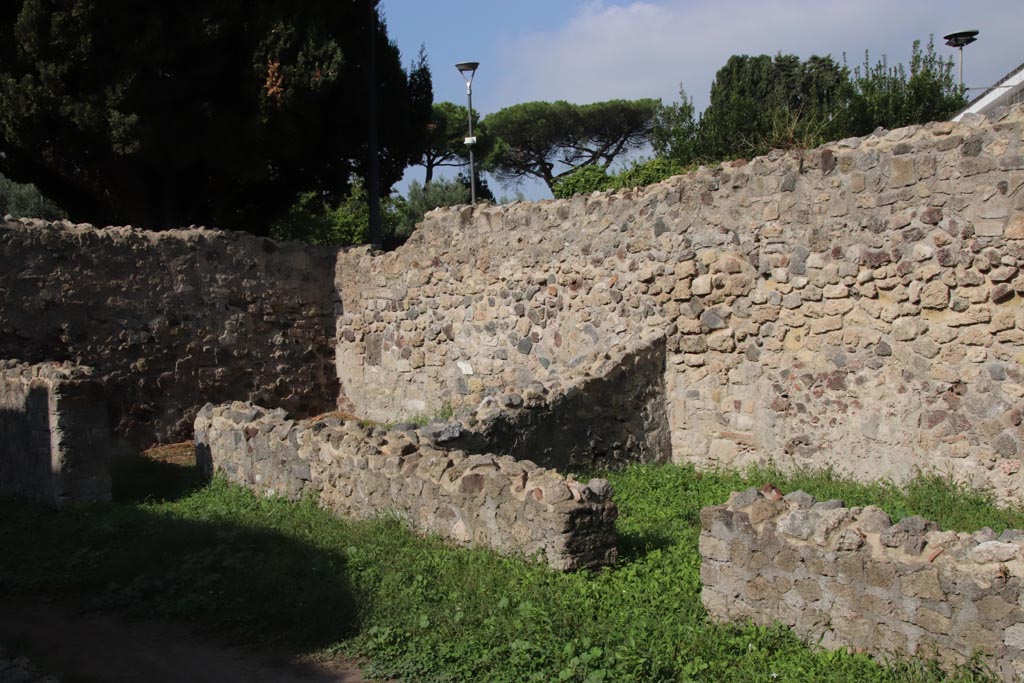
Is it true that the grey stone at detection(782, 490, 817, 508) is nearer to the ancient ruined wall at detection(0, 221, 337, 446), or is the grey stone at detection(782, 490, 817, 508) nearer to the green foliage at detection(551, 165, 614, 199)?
the ancient ruined wall at detection(0, 221, 337, 446)

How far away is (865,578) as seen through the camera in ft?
14.6

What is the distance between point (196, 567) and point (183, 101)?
11393mm

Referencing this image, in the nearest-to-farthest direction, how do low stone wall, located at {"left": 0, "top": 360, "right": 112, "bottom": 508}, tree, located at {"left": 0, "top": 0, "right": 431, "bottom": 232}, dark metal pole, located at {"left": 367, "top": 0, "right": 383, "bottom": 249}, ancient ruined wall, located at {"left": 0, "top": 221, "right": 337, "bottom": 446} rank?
low stone wall, located at {"left": 0, "top": 360, "right": 112, "bottom": 508} → ancient ruined wall, located at {"left": 0, "top": 221, "right": 337, "bottom": 446} → tree, located at {"left": 0, "top": 0, "right": 431, "bottom": 232} → dark metal pole, located at {"left": 367, "top": 0, "right": 383, "bottom": 249}

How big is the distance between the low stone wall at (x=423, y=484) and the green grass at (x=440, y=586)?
0.16m

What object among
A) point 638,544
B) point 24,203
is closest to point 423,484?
point 638,544

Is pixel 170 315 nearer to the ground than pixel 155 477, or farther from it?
farther from it

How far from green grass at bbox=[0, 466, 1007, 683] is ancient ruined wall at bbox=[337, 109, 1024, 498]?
473mm

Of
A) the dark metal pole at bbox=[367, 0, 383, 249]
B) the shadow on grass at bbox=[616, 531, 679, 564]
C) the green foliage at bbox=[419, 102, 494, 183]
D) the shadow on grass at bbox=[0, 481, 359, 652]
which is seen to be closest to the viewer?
the shadow on grass at bbox=[0, 481, 359, 652]

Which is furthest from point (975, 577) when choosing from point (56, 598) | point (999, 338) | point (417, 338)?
point (417, 338)

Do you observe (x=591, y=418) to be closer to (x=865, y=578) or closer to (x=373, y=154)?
(x=865, y=578)

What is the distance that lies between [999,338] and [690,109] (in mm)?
22923

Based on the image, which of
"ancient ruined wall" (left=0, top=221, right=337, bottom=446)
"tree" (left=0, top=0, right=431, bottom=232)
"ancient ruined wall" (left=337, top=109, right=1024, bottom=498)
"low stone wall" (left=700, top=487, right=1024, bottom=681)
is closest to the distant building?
"ancient ruined wall" (left=337, top=109, right=1024, bottom=498)

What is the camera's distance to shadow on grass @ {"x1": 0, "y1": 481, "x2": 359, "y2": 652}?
17.5 feet

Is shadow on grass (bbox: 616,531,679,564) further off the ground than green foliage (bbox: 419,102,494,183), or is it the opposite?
green foliage (bbox: 419,102,494,183)
